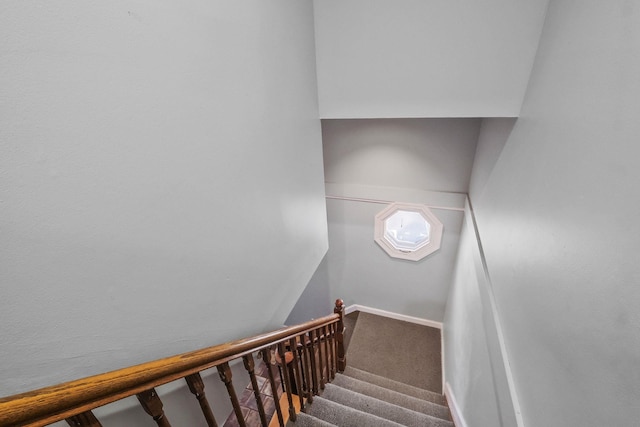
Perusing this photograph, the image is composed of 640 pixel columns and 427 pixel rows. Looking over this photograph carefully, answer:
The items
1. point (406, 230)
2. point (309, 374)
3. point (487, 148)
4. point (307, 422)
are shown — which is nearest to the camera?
point (307, 422)

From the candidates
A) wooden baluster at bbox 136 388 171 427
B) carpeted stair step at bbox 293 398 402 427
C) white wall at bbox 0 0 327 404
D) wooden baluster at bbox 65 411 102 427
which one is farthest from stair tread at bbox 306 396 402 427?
wooden baluster at bbox 65 411 102 427

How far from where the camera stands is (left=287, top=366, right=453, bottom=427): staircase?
1.88 meters

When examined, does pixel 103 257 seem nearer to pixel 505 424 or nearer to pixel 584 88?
pixel 584 88

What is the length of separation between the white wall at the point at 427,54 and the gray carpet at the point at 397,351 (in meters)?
3.30

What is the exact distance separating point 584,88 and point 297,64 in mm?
1427

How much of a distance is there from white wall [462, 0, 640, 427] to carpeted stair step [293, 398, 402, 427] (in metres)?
1.08

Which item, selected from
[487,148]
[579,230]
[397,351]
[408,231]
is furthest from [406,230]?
[579,230]

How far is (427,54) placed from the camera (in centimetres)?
179

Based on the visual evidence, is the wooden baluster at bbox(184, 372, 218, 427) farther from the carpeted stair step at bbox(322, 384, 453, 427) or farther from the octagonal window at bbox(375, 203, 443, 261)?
the octagonal window at bbox(375, 203, 443, 261)

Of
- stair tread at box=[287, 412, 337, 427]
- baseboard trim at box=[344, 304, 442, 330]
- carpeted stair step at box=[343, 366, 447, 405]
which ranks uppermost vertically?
baseboard trim at box=[344, 304, 442, 330]

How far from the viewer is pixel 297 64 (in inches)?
68.7

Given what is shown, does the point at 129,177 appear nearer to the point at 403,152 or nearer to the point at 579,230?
the point at 579,230

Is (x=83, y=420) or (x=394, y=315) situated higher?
(x=394, y=315)

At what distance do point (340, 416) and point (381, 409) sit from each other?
0.56 metres
